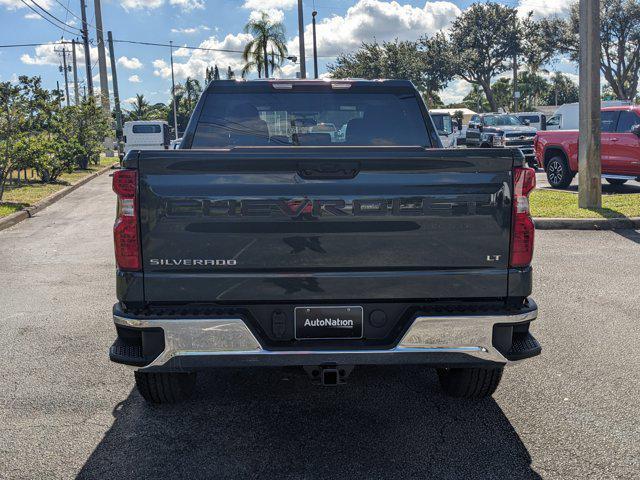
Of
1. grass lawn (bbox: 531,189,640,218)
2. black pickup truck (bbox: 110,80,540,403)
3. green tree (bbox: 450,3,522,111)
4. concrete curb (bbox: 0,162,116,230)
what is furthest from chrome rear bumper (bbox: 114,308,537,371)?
green tree (bbox: 450,3,522,111)

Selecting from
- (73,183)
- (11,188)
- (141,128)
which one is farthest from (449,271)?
(141,128)

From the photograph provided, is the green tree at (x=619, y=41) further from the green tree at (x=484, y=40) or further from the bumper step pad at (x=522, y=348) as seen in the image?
the bumper step pad at (x=522, y=348)

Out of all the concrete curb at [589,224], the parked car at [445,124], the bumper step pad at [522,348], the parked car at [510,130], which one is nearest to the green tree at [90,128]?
the parked car at [445,124]

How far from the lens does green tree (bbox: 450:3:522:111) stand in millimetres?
52094

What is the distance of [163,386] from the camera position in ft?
13.5

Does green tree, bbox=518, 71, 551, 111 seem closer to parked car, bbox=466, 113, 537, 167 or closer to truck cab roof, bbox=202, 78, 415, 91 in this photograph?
parked car, bbox=466, 113, 537, 167

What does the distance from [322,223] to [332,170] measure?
255mm

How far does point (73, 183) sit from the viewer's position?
21.2 metres

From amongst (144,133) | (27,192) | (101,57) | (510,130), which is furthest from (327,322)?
(101,57)

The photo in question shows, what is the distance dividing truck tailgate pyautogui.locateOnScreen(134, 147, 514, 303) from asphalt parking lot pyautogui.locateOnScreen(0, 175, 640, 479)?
0.84 m

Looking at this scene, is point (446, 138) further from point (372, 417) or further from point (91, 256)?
point (372, 417)

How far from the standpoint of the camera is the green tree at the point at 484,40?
5209 cm

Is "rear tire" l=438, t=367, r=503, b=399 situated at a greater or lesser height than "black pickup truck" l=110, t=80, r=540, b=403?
lesser

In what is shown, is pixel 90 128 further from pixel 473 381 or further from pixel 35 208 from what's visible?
pixel 473 381
